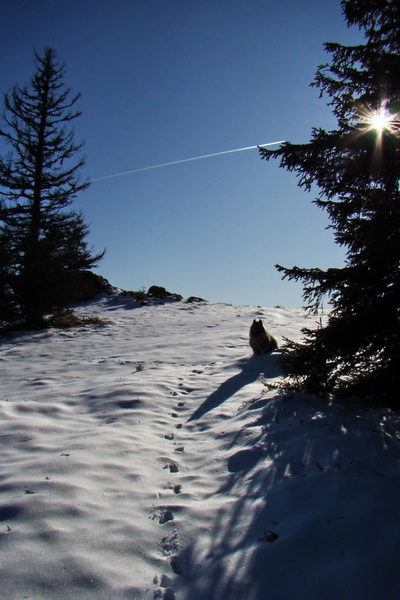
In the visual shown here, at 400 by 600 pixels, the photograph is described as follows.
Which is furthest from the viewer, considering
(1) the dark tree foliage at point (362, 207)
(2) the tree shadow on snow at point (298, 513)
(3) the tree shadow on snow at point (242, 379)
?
(3) the tree shadow on snow at point (242, 379)

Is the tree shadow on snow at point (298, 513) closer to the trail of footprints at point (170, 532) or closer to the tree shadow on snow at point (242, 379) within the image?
the trail of footprints at point (170, 532)

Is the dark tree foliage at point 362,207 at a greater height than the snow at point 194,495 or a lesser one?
greater

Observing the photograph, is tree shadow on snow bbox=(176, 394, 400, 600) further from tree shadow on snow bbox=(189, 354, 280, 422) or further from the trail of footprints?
tree shadow on snow bbox=(189, 354, 280, 422)

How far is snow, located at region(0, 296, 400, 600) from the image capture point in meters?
1.85

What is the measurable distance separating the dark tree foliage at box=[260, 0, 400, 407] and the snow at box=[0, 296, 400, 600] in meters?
0.68

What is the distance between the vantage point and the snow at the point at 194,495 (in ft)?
6.06

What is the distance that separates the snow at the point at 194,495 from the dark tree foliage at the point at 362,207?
68 centimetres

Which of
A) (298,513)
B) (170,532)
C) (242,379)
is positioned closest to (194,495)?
(170,532)

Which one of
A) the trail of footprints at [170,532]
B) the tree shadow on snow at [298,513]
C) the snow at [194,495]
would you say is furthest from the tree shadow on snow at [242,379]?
the tree shadow on snow at [298,513]

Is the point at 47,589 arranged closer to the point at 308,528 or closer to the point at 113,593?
the point at 113,593

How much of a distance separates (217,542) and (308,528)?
63cm

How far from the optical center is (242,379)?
6078 mm

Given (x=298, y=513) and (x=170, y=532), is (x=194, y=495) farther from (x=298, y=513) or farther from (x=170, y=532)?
(x=298, y=513)

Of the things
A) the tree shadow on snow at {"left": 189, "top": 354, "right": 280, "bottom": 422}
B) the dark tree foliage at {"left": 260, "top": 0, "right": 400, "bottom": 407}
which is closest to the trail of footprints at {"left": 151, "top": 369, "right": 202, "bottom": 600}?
the tree shadow on snow at {"left": 189, "top": 354, "right": 280, "bottom": 422}
